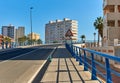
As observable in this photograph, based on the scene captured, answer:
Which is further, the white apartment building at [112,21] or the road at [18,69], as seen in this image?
the white apartment building at [112,21]

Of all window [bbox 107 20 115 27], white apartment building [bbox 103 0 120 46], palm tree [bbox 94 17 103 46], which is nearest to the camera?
white apartment building [bbox 103 0 120 46]

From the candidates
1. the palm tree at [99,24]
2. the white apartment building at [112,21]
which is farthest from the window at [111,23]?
the palm tree at [99,24]

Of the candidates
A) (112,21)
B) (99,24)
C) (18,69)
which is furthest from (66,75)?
(99,24)

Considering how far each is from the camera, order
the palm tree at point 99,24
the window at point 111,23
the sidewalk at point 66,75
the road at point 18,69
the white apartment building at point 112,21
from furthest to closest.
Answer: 1. the palm tree at point 99,24
2. the window at point 111,23
3. the white apartment building at point 112,21
4. the road at point 18,69
5. the sidewalk at point 66,75

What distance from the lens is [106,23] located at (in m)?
64.0

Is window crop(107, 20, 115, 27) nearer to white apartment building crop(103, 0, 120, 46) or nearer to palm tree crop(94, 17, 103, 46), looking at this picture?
white apartment building crop(103, 0, 120, 46)

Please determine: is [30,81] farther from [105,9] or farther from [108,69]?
[105,9]

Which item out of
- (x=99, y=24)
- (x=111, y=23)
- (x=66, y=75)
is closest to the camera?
(x=66, y=75)

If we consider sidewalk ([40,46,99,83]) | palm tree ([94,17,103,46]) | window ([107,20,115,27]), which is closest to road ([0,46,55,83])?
sidewalk ([40,46,99,83])

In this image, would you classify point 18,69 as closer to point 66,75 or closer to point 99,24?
point 66,75

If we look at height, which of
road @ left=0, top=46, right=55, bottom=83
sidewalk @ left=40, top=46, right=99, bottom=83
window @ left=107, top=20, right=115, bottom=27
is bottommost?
road @ left=0, top=46, right=55, bottom=83

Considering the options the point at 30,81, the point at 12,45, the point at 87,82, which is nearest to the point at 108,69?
the point at 87,82

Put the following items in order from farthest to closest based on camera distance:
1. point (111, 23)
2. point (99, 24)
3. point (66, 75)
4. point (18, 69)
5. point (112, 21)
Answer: point (99, 24) → point (111, 23) → point (112, 21) → point (18, 69) → point (66, 75)

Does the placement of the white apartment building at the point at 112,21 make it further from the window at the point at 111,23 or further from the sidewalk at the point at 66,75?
the sidewalk at the point at 66,75
